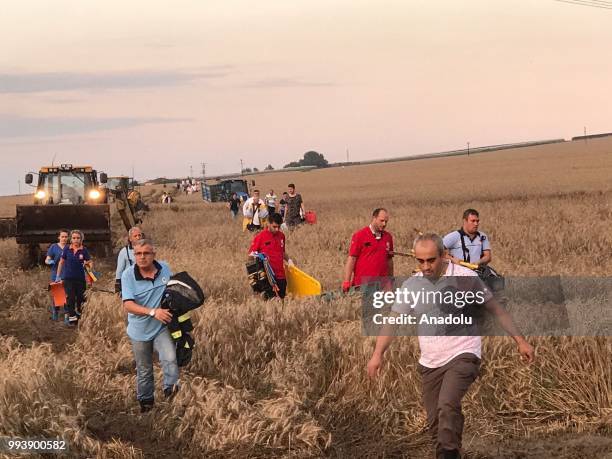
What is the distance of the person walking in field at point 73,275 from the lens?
35.3 feet

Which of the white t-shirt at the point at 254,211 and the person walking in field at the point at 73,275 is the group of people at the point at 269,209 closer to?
the white t-shirt at the point at 254,211

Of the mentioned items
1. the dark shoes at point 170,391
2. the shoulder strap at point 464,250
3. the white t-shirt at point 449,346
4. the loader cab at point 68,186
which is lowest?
the dark shoes at point 170,391

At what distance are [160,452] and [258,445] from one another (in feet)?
→ 2.42

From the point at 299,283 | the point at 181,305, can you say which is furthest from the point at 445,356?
the point at 299,283

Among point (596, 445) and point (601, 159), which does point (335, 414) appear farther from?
point (601, 159)

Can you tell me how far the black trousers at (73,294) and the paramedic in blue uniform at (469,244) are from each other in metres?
5.20

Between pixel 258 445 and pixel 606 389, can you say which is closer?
pixel 258 445

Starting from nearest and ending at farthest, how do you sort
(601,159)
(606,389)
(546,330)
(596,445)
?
(596,445), (606,389), (546,330), (601,159)

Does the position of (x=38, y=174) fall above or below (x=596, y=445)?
above

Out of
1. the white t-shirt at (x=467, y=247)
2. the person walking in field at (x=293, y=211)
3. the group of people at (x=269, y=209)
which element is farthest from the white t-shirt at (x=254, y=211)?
the white t-shirt at (x=467, y=247)

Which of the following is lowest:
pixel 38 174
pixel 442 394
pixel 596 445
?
pixel 596 445

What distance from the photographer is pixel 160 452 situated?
5.73m

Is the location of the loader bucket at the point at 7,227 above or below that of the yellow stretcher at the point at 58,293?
above

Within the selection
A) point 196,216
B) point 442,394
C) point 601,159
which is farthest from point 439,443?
point 601,159
